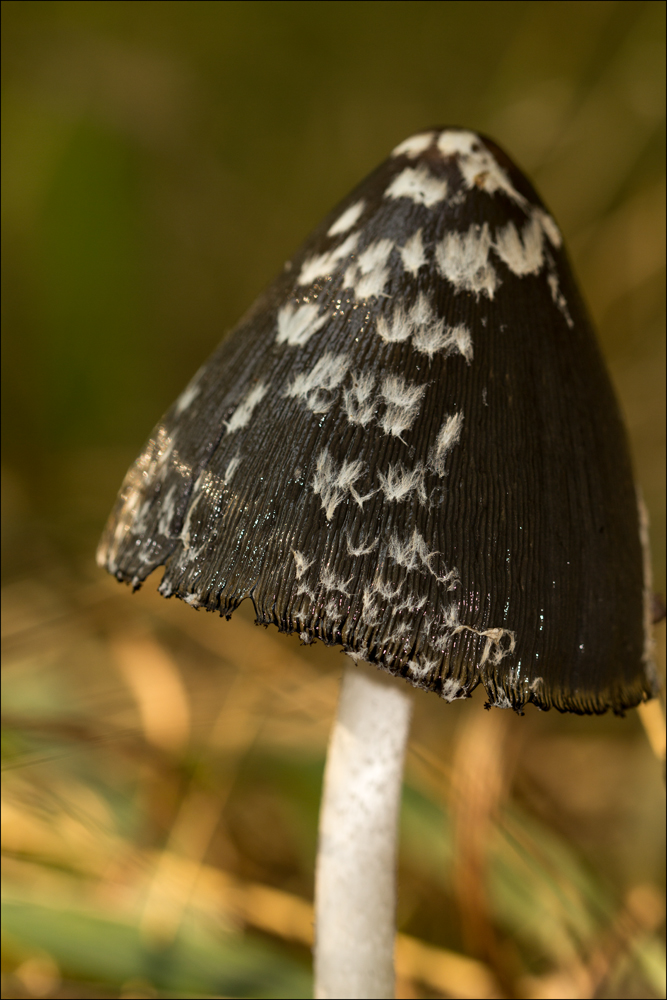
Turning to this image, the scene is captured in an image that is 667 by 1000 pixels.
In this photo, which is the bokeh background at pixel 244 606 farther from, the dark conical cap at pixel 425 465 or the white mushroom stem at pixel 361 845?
the dark conical cap at pixel 425 465

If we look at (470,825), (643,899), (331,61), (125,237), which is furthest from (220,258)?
(643,899)

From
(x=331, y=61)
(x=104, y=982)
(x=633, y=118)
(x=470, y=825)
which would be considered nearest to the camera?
(x=104, y=982)

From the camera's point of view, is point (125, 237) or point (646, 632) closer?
point (646, 632)

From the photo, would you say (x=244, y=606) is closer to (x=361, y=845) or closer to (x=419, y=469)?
(x=361, y=845)

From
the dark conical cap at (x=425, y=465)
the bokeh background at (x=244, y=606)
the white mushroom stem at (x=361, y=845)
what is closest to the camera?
the dark conical cap at (x=425, y=465)

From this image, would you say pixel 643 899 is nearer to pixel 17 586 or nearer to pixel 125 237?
pixel 17 586

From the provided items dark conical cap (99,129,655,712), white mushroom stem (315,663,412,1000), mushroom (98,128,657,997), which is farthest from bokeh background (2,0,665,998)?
dark conical cap (99,129,655,712)

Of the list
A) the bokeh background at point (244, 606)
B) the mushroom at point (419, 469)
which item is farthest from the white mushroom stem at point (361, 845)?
the bokeh background at point (244, 606)
